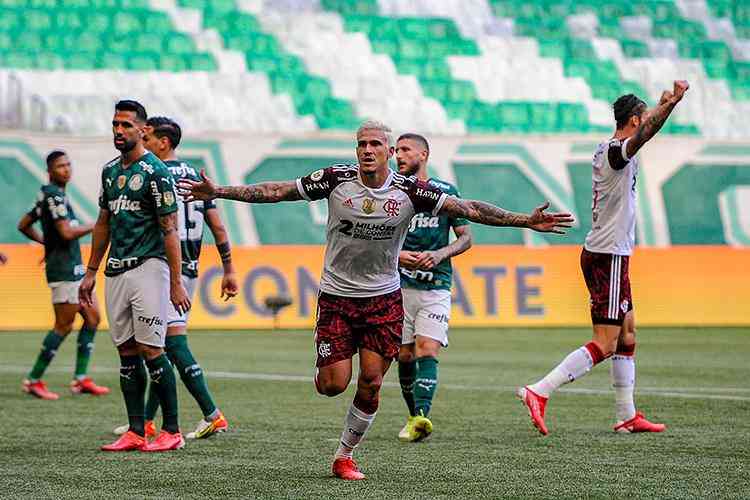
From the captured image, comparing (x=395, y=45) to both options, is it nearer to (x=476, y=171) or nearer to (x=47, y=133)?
(x=476, y=171)

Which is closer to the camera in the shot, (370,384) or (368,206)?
(368,206)

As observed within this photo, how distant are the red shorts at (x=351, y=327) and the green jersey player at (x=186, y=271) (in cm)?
188

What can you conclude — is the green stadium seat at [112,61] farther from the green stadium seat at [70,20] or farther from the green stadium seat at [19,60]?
the green stadium seat at [19,60]

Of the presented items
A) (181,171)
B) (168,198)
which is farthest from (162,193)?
(181,171)

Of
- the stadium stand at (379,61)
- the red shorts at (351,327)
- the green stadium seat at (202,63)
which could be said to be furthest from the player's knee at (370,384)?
the green stadium seat at (202,63)

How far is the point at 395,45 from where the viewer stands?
91.1 feet

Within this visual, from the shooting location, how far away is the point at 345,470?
7016 millimetres

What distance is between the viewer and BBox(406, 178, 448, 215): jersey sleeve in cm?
701

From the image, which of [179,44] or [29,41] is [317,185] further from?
[179,44]

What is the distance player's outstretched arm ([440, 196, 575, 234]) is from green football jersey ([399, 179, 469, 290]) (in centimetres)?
226

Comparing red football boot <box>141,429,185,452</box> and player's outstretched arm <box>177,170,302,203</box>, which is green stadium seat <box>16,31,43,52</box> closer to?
red football boot <box>141,429,185,452</box>

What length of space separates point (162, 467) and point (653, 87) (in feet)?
73.0

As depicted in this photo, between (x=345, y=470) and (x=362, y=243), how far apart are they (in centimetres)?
118

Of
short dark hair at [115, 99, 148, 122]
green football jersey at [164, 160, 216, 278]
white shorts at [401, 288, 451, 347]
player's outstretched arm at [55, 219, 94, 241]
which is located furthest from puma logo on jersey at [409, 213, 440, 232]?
player's outstretched arm at [55, 219, 94, 241]
